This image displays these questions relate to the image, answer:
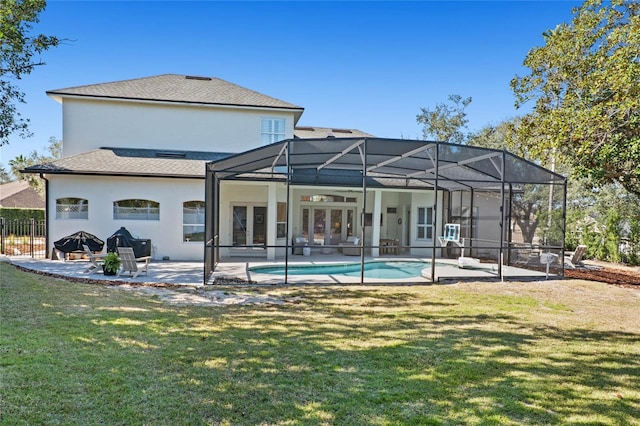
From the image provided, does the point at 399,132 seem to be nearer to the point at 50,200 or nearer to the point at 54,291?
the point at 50,200

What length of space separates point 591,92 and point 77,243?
54.8ft

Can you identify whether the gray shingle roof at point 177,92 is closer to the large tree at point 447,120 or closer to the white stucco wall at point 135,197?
the white stucco wall at point 135,197

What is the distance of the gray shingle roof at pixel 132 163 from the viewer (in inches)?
535

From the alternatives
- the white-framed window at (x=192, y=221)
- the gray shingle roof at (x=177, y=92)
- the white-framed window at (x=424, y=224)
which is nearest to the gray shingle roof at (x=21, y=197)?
the gray shingle roof at (x=177, y=92)

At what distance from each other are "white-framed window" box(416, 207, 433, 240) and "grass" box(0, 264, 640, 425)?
34.6 ft

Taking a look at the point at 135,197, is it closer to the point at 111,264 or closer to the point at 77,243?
the point at 77,243

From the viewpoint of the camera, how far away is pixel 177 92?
698 inches

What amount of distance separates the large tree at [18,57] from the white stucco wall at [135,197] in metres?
2.18

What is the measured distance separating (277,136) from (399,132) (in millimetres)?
23431

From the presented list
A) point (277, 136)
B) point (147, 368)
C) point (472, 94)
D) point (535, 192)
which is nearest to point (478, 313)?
point (147, 368)

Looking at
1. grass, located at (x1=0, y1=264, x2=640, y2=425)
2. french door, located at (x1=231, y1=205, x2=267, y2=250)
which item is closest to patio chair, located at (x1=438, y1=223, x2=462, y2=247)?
grass, located at (x1=0, y1=264, x2=640, y2=425)

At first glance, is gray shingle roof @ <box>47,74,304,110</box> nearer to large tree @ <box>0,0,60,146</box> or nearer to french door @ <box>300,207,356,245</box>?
large tree @ <box>0,0,60,146</box>

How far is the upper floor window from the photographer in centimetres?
1427

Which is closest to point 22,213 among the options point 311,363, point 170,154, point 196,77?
point 170,154
